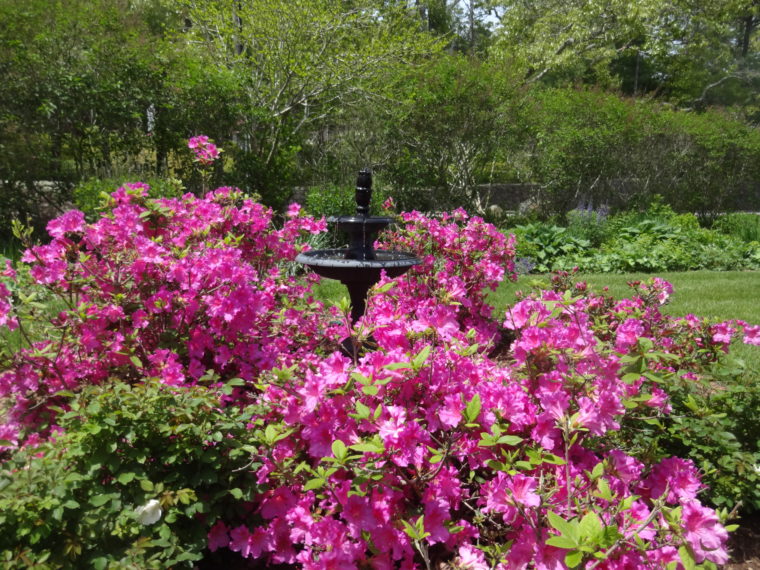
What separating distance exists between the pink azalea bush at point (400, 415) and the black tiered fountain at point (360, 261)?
19.5 inches

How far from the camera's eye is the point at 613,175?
11.5m

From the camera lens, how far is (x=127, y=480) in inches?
60.9

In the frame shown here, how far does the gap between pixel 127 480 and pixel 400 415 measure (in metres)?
0.73

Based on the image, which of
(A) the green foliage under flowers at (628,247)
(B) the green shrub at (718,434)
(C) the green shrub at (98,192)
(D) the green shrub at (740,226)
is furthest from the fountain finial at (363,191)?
(D) the green shrub at (740,226)

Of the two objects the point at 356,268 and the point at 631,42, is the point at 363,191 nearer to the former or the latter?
the point at 356,268

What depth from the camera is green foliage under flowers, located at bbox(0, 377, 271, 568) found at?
144 cm

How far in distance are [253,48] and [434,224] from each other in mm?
7184

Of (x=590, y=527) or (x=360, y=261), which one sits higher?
(x=360, y=261)

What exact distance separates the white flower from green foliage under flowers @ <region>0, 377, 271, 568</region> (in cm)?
2

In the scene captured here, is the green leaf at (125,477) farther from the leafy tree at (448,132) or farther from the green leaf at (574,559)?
the leafy tree at (448,132)

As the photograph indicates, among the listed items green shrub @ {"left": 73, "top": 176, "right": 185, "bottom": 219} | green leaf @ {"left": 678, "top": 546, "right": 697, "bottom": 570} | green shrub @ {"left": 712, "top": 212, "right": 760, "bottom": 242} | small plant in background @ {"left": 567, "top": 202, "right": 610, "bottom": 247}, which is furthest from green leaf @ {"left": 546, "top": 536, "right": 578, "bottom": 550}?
green shrub @ {"left": 712, "top": 212, "right": 760, "bottom": 242}

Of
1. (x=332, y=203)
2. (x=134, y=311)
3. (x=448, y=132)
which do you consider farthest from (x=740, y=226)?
(x=134, y=311)

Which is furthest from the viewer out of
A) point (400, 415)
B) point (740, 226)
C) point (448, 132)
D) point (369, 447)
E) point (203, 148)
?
point (448, 132)

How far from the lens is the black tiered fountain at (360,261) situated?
9.64ft
